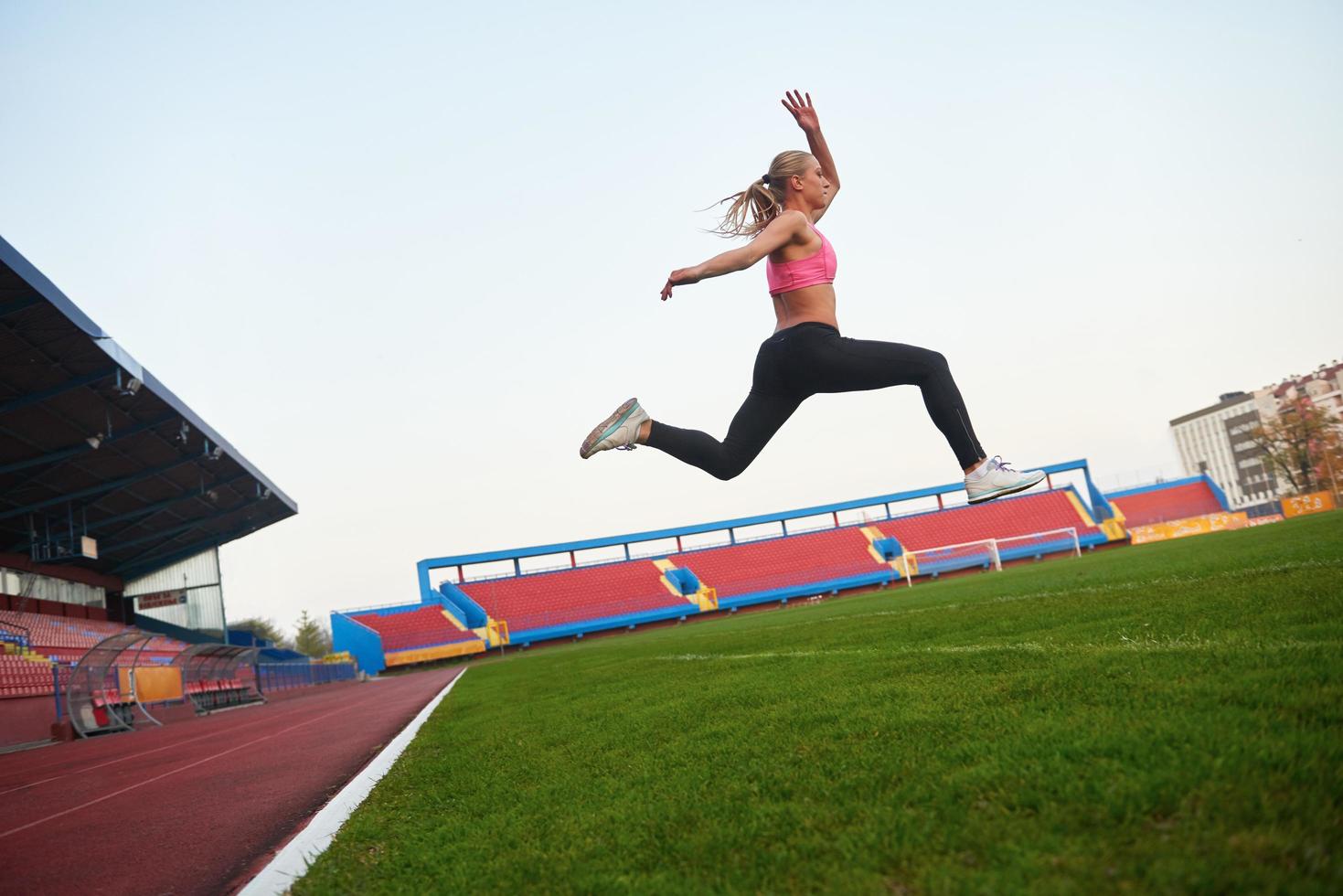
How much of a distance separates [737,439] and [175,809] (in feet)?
12.5

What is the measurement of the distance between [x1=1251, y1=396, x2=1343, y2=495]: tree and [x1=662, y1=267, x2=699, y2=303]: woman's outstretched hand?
6162 cm

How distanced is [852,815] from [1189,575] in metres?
6.95

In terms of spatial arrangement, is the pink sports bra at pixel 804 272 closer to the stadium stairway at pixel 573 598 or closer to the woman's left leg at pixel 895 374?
the woman's left leg at pixel 895 374

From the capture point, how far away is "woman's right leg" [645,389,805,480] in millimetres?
4457

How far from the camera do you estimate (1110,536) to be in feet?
153

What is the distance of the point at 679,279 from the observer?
12.5 ft

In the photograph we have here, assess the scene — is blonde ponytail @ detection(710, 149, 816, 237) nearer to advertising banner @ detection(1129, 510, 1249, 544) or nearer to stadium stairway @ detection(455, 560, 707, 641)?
stadium stairway @ detection(455, 560, 707, 641)

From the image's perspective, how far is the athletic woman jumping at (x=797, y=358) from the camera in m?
4.10

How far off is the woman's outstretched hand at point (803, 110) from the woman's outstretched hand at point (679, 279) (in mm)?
1571

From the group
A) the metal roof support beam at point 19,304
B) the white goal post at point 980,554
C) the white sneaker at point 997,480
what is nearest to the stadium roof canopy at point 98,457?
the metal roof support beam at point 19,304

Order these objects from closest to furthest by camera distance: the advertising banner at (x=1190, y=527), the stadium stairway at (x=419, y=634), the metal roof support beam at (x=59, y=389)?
the metal roof support beam at (x=59, y=389), the stadium stairway at (x=419, y=634), the advertising banner at (x=1190, y=527)

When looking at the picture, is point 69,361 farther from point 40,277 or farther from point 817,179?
point 817,179

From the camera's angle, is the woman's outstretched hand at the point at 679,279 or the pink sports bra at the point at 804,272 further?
the pink sports bra at the point at 804,272

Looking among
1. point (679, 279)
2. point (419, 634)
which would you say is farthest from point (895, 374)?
point (419, 634)
